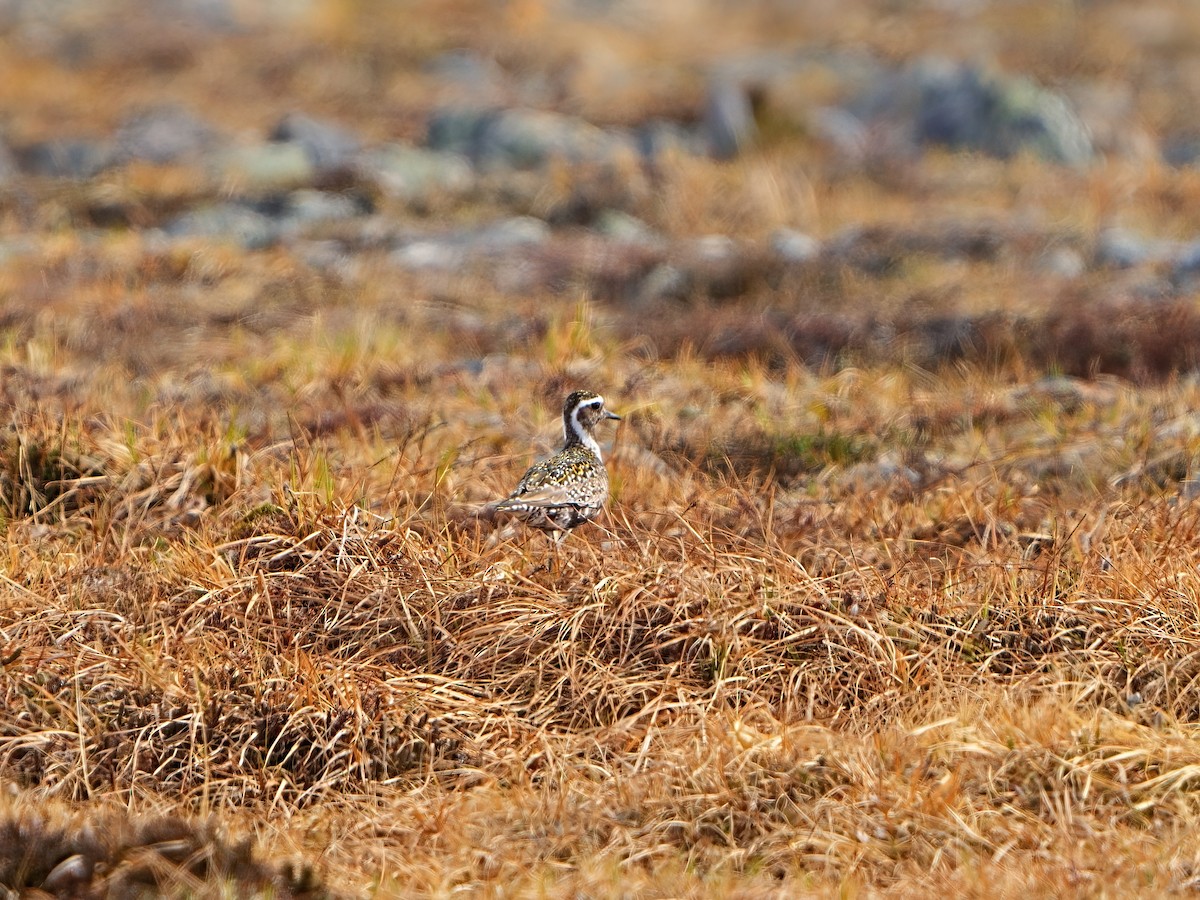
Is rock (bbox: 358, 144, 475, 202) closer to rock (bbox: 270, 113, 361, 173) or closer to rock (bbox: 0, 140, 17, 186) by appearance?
rock (bbox: 270, 113, 361, 173)

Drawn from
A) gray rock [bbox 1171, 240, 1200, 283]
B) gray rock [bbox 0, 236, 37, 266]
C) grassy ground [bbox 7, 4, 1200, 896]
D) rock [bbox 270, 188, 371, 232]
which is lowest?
rock [bbox 270, 188, 371, 232]

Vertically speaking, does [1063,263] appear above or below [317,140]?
above

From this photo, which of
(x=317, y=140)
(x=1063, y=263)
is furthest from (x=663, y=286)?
(x=317, y=140)

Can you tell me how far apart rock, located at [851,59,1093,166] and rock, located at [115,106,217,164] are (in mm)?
9745

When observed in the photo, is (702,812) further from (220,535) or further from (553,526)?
(220,535)

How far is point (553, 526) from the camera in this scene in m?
6.12

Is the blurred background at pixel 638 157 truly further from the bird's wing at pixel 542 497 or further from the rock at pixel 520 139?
the bird's wing at pixel 542 497

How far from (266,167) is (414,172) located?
182 centimetres

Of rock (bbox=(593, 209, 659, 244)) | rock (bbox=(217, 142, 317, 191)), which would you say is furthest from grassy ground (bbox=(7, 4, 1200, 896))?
rock (bbox=(217, 142, 317, 191))

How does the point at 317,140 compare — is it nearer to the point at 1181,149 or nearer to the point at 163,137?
the point at 163,137

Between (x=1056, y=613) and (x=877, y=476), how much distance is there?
1.97 metres

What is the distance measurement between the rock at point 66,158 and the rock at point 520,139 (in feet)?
14.9

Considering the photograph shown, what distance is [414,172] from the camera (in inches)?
737

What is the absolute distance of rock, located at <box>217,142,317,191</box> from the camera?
58.2 ft
